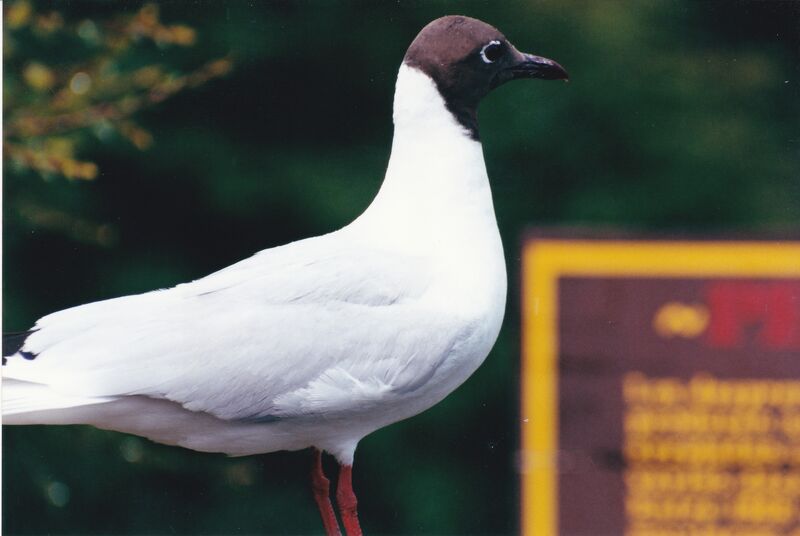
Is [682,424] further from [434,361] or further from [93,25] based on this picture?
[93,25]

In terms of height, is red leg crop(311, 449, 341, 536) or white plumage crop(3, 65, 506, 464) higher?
white plumage crop(3, 65, 506, 464)

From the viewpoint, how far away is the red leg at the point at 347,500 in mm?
1878

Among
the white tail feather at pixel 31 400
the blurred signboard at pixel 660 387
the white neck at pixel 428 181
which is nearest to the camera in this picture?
the white tail feather at pixel 31 400

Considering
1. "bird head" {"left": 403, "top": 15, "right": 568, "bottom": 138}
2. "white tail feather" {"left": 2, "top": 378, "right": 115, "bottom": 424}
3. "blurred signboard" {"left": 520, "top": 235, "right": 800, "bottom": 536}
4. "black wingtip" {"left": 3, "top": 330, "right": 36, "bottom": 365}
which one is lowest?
"blurred signboard" {"left": 520, "top": 235, "right": 800, "bottom": 536}

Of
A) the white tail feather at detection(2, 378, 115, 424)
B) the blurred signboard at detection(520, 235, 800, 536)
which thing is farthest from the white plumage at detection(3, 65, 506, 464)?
the blurred signboard at detection(520, 235, 800, 536)

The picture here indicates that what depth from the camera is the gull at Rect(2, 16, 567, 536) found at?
1771 millimetres

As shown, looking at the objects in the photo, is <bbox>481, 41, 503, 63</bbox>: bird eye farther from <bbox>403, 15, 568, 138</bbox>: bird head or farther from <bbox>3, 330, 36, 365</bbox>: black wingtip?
<bbox>3, 330, 36, 365</bbox>: black wingtip

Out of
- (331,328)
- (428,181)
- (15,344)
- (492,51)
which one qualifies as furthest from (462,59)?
(15,344)

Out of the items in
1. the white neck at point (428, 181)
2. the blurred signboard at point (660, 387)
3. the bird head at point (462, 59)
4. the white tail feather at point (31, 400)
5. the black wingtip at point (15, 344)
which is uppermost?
the bird head at point (462, 59)

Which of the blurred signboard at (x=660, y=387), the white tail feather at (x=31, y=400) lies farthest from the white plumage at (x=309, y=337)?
the blurred signboard at (x=660, y=387)

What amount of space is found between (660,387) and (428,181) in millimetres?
768

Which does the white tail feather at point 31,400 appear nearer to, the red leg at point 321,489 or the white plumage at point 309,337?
the white plumage at point 309,337

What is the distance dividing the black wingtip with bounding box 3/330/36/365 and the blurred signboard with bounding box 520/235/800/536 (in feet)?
2.92

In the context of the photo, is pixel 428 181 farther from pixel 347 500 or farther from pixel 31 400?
pixel 31 400
